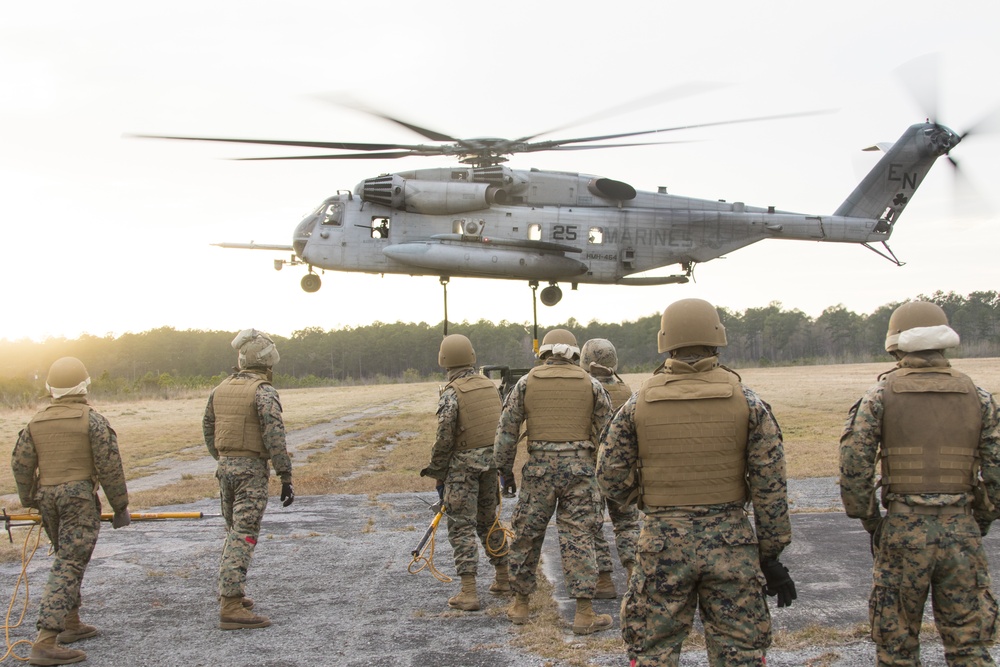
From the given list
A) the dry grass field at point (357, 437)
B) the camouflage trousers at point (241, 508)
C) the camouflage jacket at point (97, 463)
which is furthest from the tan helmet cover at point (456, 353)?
the dry grass field at point (357, 437)

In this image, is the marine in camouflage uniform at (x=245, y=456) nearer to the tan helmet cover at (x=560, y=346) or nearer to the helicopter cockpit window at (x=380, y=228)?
the tan helmet cover at (x=560, y=346)

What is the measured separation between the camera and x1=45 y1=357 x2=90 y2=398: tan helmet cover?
5836mm

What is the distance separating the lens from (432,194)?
1533 centimetres

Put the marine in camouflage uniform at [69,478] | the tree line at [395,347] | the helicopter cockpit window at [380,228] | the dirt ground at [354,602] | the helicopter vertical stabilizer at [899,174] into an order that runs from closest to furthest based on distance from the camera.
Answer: the dirt ground at [354,602], the marine in camouflage uniform at [69,478], the helicopter cockpit window at [380,228], the helicopter vertical stabilizer at [899,174], the tree line at [395,347]

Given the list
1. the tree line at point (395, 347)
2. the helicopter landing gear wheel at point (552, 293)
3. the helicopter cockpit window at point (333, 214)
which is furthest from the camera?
the tree line at point (395, 347)

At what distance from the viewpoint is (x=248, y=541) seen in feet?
19.6

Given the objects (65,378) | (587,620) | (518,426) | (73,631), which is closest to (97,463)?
(65,378)

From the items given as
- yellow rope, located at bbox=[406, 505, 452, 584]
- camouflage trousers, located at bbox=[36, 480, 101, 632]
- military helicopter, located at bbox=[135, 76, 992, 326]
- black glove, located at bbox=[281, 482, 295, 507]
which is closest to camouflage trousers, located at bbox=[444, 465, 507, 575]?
yellow rope, located at bbox=[406, 505, 452, 584]

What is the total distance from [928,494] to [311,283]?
45.5ft

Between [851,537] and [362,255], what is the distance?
1055 cm

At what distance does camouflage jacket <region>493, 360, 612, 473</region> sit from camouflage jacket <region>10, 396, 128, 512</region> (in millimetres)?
2589

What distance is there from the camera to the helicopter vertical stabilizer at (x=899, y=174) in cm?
1727

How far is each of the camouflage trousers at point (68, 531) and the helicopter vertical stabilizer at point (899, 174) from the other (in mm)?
15623

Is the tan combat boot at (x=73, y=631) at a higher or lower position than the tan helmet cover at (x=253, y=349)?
lower
